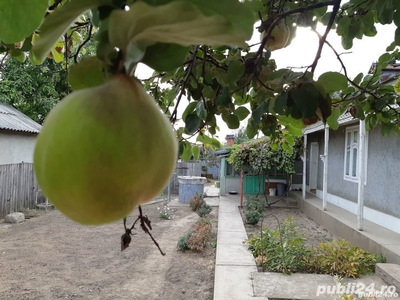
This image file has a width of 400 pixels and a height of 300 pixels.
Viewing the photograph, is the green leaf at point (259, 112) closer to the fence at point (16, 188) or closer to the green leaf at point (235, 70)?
the green leaf at point (235, 70)

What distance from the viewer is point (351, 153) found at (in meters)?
8.85

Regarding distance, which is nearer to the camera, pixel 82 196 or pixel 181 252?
pixel 82 196

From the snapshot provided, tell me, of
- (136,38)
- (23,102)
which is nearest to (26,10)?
(136,38)

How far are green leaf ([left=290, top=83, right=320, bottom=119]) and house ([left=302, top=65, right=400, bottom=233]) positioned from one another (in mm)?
3928

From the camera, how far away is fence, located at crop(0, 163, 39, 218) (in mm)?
9984

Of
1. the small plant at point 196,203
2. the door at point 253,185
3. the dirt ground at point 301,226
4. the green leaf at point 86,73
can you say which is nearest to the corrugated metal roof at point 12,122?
the small plant at point 196,203

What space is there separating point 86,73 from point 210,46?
1.12 metres

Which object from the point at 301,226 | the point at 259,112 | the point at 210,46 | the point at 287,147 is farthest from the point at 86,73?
the point at 301,226

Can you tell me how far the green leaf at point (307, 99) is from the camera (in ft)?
3.53

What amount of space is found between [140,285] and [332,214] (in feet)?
17.2

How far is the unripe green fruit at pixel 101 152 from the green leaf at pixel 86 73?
0.34 ft

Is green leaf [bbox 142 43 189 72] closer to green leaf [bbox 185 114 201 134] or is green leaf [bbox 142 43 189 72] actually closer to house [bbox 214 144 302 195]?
green leaf [bbox 185 114 201 134]

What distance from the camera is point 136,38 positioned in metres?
0.39

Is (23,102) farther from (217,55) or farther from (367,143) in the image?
(217,55)
